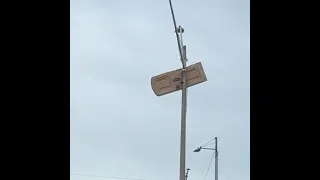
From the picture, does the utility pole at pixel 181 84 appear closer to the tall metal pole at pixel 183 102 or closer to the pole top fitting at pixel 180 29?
the tall metal pole at pixel 183 102

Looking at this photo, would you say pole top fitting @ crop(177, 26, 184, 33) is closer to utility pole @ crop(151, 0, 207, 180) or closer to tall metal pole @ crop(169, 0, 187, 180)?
tall metal pole @ crop(169, 0, 187, 180)

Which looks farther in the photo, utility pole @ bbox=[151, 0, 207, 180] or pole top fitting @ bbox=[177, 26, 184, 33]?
pole top fitting @ bbox=[177, 26, 184, 33]

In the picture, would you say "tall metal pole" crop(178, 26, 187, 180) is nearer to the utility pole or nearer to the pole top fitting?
the utility pole

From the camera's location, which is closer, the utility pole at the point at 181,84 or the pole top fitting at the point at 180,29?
the utility pole at the point at 181,84

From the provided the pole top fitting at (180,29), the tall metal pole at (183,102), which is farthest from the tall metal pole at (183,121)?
the pole top fitting at (180,29)

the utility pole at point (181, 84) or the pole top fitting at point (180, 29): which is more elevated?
the pole top fitting at point (180, 29)

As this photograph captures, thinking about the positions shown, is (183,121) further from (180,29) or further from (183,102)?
(180,29)

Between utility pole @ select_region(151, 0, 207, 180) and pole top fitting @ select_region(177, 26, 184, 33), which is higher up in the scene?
pole top fitting @ select_region(177, 26, 184, 33)

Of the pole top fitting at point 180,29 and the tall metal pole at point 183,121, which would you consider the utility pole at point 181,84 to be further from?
the pole top fitting at point 180,29

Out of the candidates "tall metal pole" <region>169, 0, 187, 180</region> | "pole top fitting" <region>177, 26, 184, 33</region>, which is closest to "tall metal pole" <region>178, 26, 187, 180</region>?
"tall metal pole" <region>169, 0, 187, 180</region>

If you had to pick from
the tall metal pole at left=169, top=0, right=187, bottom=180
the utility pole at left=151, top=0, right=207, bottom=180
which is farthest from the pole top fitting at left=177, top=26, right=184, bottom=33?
the utility pole at left=151, top=0, right=207, bottom=180
